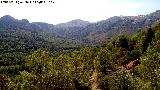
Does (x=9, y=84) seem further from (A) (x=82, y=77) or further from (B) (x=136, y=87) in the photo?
(B) (x=136, y=87)

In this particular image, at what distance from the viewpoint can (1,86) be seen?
74562mm

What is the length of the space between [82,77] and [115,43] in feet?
259

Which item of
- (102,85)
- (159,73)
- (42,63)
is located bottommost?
(102,85)

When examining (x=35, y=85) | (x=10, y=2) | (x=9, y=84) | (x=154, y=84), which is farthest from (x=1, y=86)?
(x=10, y=2)

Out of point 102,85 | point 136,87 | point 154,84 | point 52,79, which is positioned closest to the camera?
point 154,84

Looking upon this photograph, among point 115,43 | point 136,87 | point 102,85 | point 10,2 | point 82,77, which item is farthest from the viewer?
point 115,43

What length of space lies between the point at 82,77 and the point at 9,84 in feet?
76.5

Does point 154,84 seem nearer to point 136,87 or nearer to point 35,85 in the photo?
point 136,87

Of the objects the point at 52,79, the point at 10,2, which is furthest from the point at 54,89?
the point at 10,2

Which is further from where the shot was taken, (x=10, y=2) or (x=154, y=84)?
(x=154, y=84)

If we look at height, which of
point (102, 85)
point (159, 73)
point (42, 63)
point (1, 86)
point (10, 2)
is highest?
point (10, 2)

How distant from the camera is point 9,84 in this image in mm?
76938

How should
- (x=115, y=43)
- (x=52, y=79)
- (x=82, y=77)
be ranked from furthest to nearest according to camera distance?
1. (x=115, y=43)
2. (x=82, y=77)
3. (x=52, y=79)

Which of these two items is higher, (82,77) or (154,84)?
(154,84)
